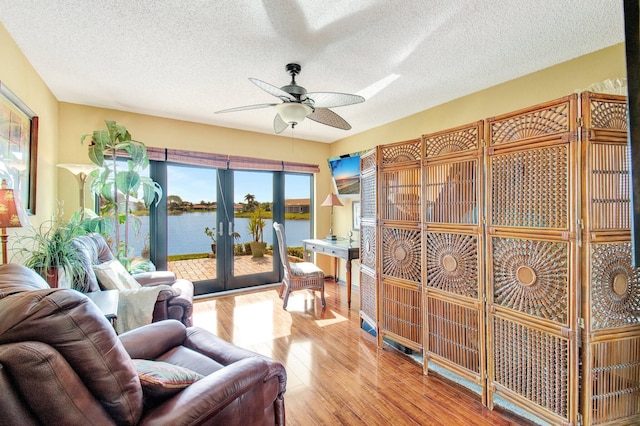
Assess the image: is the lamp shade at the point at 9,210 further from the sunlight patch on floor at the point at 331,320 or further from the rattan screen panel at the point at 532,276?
the rattan screen panel at the point at 532,276

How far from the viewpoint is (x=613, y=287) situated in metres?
1.63

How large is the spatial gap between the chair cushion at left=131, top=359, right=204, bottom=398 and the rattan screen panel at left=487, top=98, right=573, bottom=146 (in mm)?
2228

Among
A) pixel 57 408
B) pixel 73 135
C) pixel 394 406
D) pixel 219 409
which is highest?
pixel 73 135

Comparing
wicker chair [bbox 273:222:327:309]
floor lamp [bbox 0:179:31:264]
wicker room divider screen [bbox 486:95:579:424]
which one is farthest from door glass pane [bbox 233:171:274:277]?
wicker room divider screen [bbox 486:95:579:424]

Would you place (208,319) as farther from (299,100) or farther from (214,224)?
(299,100)

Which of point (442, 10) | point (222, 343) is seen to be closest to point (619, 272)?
point (442, 10)

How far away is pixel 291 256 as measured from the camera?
5.12m

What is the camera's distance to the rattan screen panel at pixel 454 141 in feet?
6.73

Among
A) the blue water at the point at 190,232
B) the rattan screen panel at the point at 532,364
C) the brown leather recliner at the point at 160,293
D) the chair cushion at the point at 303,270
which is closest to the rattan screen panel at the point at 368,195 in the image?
the chair cushion at the point at 303,270

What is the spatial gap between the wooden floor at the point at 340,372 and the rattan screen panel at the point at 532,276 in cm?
75

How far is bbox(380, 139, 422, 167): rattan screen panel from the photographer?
247 centimetres

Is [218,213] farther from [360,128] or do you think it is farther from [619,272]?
[619,272]

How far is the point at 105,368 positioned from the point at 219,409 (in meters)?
0.46

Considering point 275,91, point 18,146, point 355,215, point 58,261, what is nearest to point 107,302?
point 58,261
